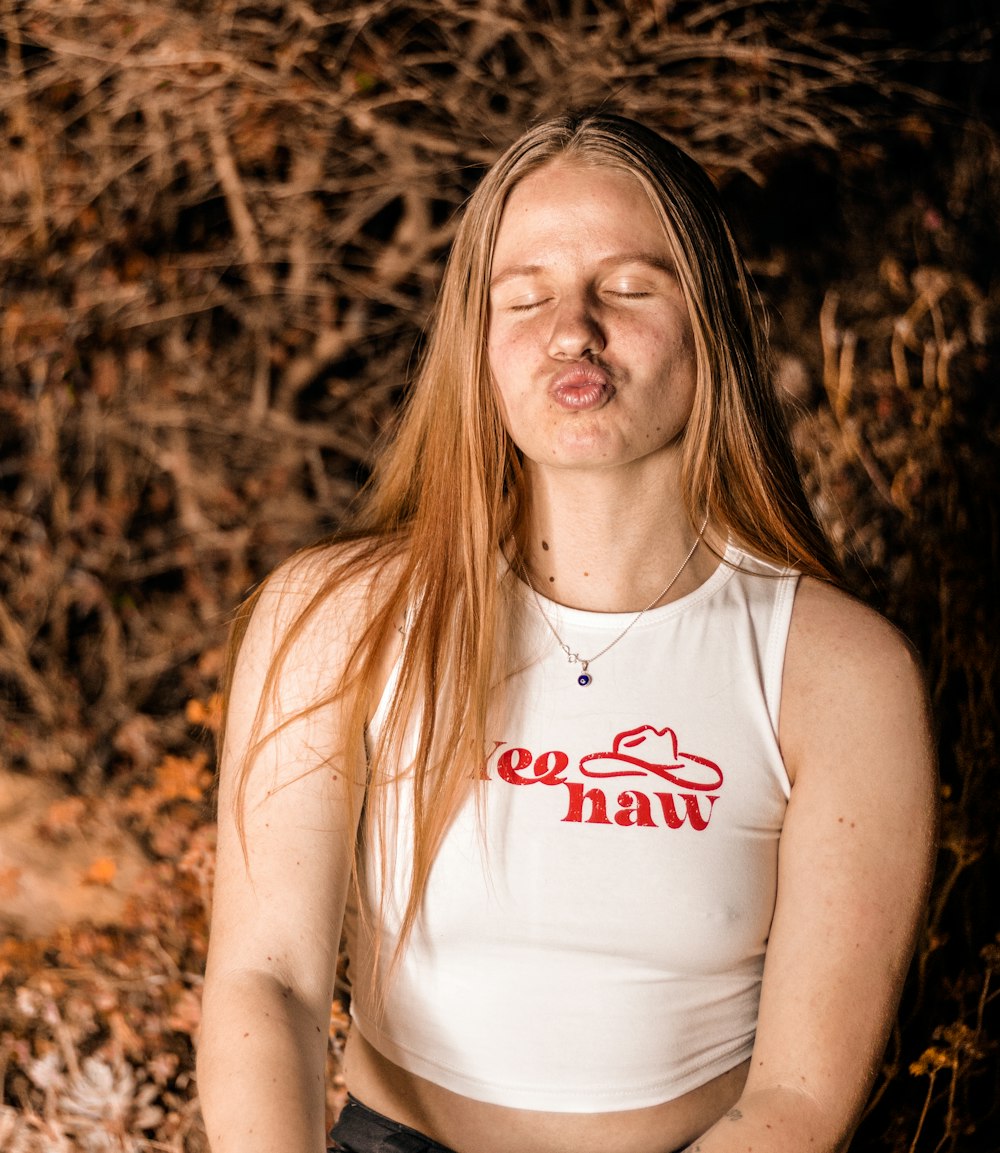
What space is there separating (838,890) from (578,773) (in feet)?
1.09

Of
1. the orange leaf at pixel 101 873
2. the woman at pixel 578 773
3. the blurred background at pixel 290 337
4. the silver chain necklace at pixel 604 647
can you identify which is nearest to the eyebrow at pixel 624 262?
the woman at pixel 578 773

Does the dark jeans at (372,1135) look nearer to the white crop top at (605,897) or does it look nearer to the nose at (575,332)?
the white crop top at (605,897)

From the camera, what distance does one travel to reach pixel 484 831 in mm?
1537

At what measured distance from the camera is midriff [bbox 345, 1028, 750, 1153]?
1524 millimetres

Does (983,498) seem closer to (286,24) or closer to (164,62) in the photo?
(286,24)

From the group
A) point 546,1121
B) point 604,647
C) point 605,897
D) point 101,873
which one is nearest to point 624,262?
point 604,647

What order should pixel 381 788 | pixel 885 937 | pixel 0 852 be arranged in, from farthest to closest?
pixel 0 852, pixel 381 788, pixel 885 937

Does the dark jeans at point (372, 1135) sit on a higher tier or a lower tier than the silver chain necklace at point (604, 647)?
lower

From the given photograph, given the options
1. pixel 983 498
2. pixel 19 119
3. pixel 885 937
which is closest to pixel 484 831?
pixel 885 937

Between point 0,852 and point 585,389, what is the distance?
199cm

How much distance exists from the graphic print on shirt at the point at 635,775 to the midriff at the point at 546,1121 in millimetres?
350

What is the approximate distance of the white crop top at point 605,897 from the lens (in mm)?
1506

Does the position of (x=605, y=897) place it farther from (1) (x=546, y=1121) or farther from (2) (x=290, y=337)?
(2) (x=290, y=337)

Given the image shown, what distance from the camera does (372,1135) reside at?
161 cm
